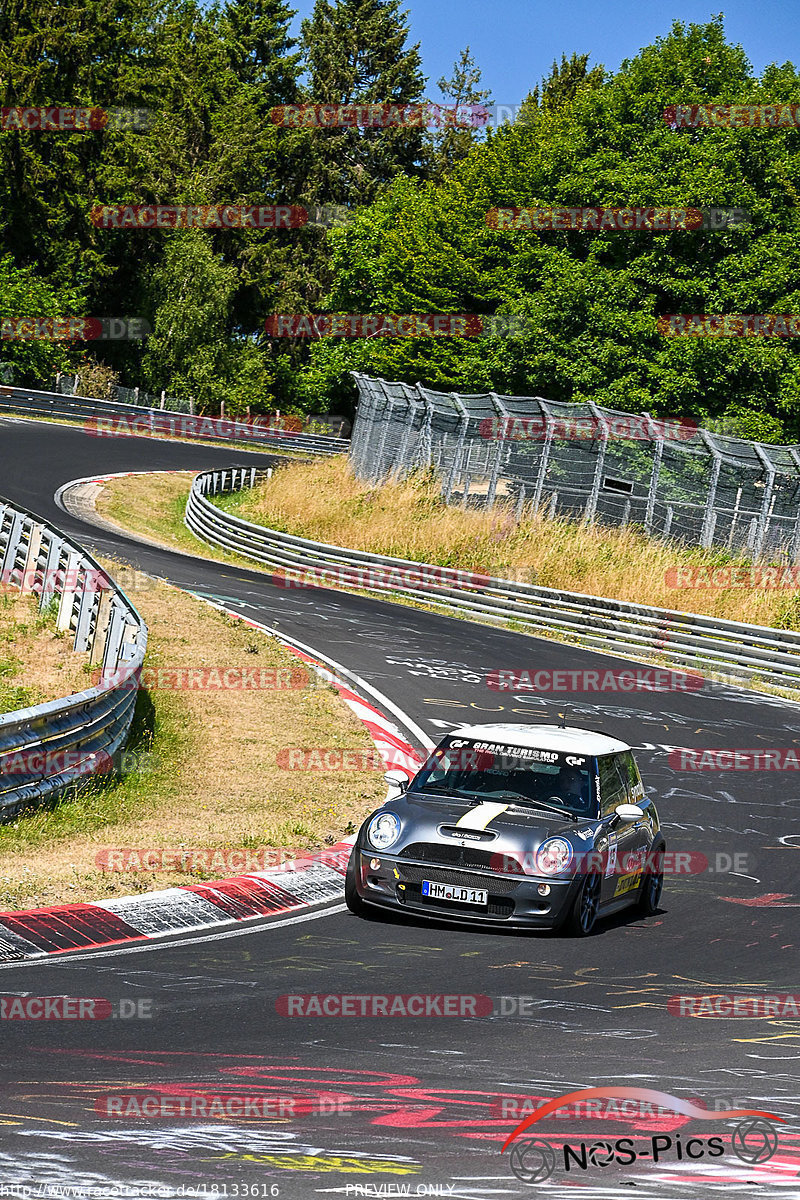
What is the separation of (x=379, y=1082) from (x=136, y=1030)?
1.41 meters

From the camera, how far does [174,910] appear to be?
9.85 metres

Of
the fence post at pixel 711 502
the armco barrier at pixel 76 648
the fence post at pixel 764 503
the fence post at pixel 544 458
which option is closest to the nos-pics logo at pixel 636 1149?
the armco barrier at pixel 76 648

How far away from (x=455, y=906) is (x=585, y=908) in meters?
0.88

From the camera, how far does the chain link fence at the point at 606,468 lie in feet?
90.9

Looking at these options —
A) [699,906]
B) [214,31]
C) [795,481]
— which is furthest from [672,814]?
[214,31]

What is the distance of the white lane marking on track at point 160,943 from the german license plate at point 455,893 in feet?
3.17

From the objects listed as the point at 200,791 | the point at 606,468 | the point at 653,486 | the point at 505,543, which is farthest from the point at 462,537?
the point at 200,791

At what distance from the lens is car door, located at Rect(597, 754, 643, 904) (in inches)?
392

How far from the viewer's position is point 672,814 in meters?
14.5

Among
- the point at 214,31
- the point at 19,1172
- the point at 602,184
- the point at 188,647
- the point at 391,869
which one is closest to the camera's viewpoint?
the point at 19,1172

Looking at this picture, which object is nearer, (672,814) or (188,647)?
(672,814)

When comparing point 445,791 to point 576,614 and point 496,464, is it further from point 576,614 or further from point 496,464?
point 496,464

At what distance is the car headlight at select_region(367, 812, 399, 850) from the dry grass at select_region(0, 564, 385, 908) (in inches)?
65.7

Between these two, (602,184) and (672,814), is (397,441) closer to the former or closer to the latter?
(602,184)
